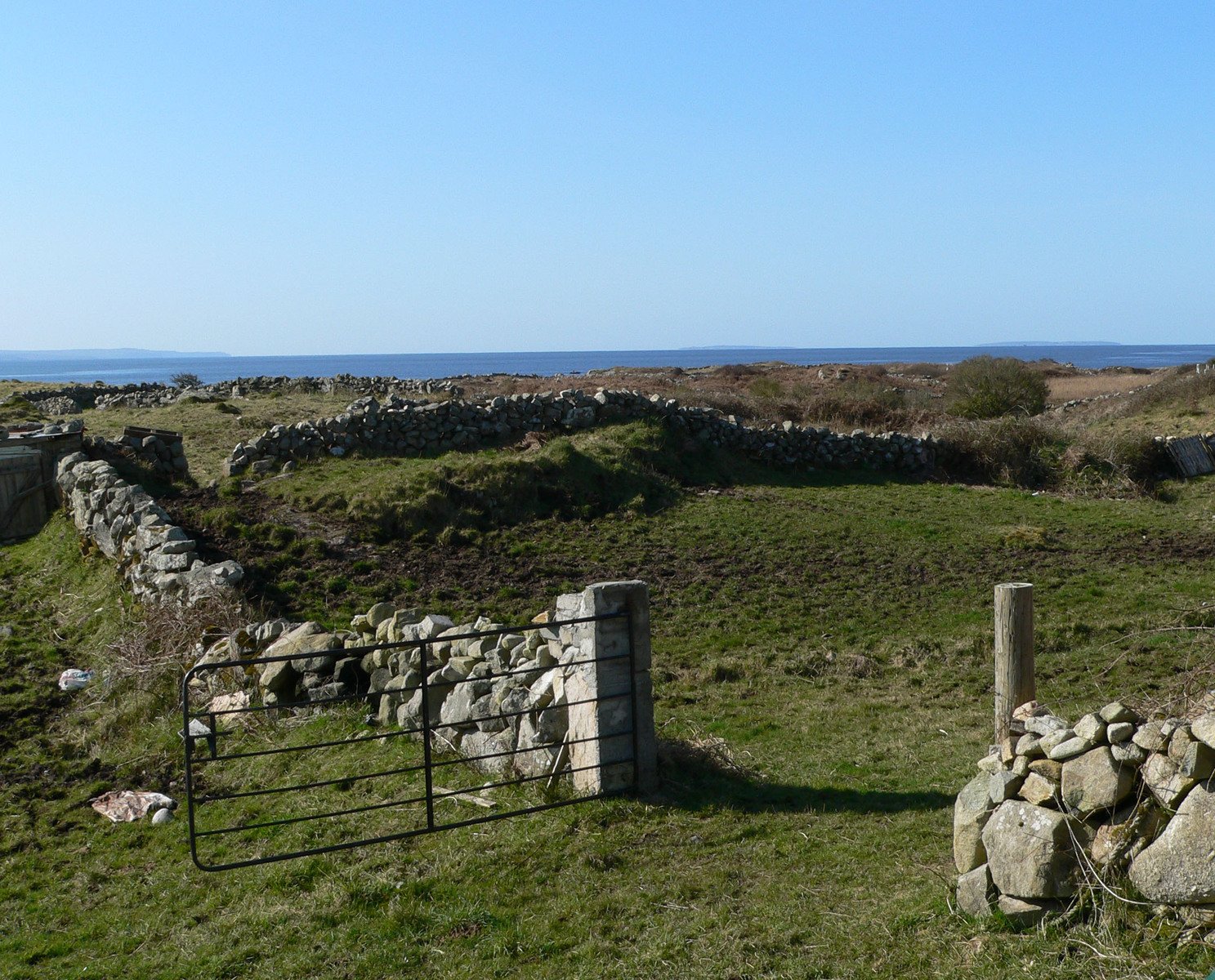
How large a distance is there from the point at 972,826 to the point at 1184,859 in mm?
1214

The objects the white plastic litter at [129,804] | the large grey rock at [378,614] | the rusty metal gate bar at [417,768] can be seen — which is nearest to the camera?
the rusty metal gate bar at [417,768]

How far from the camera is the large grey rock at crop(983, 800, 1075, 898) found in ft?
16.9

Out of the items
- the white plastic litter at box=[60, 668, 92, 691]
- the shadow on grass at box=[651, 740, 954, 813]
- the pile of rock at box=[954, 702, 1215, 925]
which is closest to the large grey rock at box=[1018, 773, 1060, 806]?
the pile of rock at box=[954, 702, 1215, 925]

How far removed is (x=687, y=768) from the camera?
8.30m

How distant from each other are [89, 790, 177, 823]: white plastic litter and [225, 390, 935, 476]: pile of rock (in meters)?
13.2

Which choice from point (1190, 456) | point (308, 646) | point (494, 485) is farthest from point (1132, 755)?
point (1190, 456)

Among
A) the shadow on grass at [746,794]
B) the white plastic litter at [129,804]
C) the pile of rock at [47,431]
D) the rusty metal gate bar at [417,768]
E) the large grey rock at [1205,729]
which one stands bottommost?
the white plastic litter at [129,804]

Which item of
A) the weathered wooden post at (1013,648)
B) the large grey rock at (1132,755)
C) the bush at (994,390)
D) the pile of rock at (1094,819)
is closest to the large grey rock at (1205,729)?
the pile of rock at (1094,819)

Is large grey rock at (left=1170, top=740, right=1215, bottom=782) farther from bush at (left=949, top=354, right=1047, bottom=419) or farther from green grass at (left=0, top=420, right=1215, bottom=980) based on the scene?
bush at (left=949, top=354, right=1047, bottom=419)

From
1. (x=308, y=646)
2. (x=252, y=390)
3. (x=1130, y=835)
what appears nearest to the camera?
(x=1130, y=835)

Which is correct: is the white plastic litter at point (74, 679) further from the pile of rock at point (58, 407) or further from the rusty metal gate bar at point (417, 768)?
the pile of rock at point (58, 407)

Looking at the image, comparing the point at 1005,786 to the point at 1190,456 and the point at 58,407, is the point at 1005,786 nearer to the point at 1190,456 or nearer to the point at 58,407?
the point at 1190,456

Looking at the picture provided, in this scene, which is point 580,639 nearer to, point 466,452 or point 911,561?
point 911,561

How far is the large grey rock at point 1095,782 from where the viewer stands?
5.14 meters
